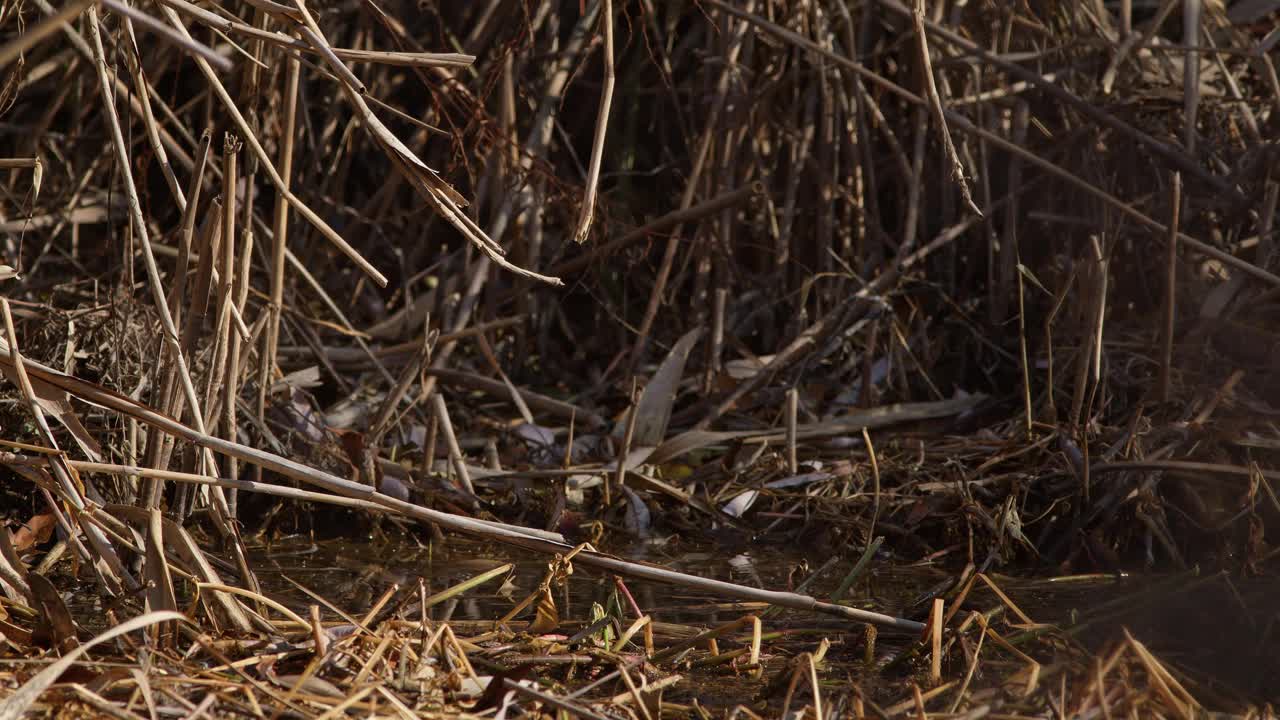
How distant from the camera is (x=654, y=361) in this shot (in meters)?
3.06

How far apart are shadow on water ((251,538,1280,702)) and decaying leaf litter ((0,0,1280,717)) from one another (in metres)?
0.01

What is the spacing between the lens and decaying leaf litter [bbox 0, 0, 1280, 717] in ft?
4.75

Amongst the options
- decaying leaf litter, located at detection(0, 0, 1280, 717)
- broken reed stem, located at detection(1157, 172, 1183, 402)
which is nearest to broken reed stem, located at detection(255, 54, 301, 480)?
decaying leaf litter, located at detection(0, 0, 1280, 717)

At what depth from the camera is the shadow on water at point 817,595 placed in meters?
1.64

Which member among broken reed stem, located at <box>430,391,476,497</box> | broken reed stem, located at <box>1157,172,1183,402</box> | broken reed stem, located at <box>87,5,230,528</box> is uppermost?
broken reed stem, located at <box>87,5,230,528</box>

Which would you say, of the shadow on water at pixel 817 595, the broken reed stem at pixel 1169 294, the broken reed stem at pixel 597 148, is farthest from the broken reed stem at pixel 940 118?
the broken reed stem at pixel 1169 294

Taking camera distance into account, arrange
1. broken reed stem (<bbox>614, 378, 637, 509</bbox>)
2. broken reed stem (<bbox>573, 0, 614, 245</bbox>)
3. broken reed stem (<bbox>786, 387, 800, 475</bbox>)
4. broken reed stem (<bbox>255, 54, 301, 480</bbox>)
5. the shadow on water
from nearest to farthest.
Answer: broken reed stem (<bbox>573, 0, 614, 245</bbox>) < the shadow on water < broken reed stem (<bbox>255, 54, 301, 480</bbox>) < broken reed stem (<bbox>614, 378, 637, 509</bbox>) < broken reed stem (<bbox>786, 387, 800, 475</bbox>)

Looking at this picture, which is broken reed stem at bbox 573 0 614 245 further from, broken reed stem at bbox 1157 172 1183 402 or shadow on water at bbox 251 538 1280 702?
broken reed stem at bbox 1157 172 1183 402

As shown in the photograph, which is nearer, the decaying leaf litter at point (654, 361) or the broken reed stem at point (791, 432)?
the decaying leaf litter at point (654, 361)

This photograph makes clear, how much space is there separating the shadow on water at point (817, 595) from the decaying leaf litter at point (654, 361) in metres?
0.01

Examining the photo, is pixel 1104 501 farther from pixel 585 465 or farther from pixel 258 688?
pixel 258 688

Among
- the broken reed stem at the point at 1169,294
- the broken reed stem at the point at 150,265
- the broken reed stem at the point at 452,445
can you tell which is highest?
the broken reed stem at the point at 150,265

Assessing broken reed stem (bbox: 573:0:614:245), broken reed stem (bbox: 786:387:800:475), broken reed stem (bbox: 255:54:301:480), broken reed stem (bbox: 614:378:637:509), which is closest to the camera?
broken reed stem (bbox: 573:0:614:245)

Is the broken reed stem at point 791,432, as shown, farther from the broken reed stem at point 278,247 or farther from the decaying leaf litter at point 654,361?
the broken reed stem at point 278,247
